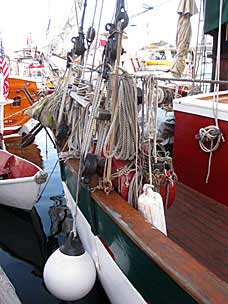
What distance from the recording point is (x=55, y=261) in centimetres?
217

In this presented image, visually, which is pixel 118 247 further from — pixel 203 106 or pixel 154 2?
pixel 154 2

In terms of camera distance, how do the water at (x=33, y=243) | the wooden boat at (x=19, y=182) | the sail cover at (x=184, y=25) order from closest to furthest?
the water at (x=33, y=243), the wooden boat at (x=19, y=182), the sail cover at (x=184, y=25)

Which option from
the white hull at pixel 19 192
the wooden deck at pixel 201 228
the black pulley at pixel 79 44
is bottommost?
the white hull at pixel 19 192

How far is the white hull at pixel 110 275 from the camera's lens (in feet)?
6.29

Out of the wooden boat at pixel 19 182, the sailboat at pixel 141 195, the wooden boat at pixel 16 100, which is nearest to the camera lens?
the sailboat at pixel 141 195

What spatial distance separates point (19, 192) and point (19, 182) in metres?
0.18

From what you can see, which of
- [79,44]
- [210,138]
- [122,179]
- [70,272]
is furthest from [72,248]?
[79,44]

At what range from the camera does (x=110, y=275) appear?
221cm

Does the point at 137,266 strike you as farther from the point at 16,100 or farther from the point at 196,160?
the point at 16,100

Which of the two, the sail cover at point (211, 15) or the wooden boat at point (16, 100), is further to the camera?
the wooden boat at point (16, 100)

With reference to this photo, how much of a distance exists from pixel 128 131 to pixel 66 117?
134cm

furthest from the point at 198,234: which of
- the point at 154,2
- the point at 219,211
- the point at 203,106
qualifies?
the point at 154,2

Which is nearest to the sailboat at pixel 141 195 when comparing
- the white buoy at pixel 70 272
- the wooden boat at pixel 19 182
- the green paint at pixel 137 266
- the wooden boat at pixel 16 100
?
the green paint at pixel 137 266

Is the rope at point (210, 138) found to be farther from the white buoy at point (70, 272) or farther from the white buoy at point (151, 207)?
the white buoy at point (70, 272)
